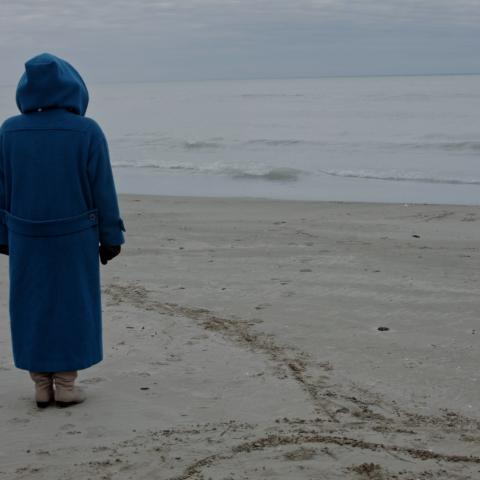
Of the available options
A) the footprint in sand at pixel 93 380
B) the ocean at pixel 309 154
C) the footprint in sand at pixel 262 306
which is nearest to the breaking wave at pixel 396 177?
the ocean at pixel 309 154

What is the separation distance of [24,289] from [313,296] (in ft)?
9.42

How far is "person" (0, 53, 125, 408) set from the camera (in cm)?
386

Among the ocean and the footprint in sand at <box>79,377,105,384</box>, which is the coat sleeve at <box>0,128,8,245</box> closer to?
the footprint in sand at <box>79,377,105,384</box>

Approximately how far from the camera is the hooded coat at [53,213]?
3.86 meters

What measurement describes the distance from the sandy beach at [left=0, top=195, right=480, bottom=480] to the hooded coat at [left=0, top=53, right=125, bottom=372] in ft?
1.33

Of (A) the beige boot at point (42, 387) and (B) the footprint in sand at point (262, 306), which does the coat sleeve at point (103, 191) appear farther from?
(B) the footprint in sand at point (262, 306)

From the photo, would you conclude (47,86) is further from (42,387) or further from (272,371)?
(272,371)

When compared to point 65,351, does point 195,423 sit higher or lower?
lower

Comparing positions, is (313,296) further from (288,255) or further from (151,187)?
(151,187)

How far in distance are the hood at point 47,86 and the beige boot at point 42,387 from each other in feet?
4.27

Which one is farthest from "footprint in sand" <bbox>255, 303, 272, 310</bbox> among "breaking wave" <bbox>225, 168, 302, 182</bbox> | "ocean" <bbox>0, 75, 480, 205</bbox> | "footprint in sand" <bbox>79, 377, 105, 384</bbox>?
"breaking wave" <bbox>225, 168, 302, 182</bbox>

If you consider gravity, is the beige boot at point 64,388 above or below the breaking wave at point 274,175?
above

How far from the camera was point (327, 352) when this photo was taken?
4.99 meters

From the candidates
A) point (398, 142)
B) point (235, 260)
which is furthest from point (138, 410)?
point (398, 142)
